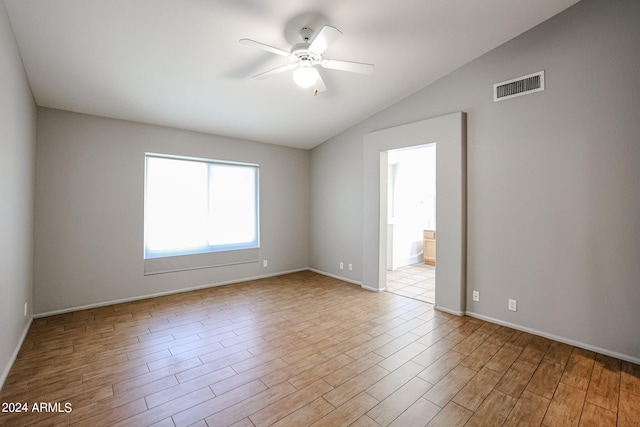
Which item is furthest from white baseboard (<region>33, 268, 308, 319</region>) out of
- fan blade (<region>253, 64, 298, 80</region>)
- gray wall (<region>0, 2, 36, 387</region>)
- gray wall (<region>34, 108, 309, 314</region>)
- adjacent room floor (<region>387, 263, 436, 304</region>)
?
fan blade (<region>253, 64, 298, 80</region>)

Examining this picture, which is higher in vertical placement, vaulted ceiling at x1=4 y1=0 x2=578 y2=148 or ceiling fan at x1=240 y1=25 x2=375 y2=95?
vaulted ceiling at x1=4 y1=0 x2=578 y2=148

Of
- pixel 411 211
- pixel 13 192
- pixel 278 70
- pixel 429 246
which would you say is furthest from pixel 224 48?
pixel 429 246

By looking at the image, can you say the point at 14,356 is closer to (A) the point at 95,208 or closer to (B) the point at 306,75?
(A) the point at 95,208

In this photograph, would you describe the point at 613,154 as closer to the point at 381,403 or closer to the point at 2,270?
the point at 381,403

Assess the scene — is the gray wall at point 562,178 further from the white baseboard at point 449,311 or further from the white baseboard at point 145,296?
the white baseboard at point 145,296

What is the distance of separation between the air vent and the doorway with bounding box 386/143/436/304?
2.89m

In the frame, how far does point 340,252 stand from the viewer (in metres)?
5.47

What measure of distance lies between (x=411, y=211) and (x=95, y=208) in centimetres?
628

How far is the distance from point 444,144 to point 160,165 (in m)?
4.15

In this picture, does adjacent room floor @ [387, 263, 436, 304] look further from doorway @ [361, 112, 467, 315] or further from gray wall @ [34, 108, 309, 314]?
gray wall @ [34, 108, 309, 314]

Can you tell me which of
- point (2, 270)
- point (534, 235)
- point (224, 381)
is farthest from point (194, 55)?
point (534, 235)

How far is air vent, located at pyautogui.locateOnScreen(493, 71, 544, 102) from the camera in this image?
121 inches

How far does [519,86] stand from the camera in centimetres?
320

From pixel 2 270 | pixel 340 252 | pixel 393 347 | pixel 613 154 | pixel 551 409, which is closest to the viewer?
pixel 551 409
